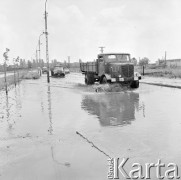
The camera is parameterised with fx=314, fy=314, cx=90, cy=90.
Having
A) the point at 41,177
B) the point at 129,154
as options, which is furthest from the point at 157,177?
the point at 41,177

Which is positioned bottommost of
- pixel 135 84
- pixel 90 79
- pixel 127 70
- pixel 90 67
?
pixel 135 84

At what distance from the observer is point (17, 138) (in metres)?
7.83

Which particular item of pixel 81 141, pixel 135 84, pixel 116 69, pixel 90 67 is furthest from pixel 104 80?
pixel 81 141

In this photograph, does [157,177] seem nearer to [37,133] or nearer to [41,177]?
[41,177]

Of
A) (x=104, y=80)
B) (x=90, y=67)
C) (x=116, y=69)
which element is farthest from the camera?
(x=90, y=67)

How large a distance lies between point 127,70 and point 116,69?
2.73 ft

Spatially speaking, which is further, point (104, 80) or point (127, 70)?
point (104, 80)

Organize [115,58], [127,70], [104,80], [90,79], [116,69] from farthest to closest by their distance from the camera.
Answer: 1. [90,79]
2. [115,58]
3. [104,80]
4. [127,70]
5. [116,69]

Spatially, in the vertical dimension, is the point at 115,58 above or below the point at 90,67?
above

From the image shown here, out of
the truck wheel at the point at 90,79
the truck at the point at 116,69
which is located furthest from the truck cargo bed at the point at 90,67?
the truck wheel at the point at 90,79

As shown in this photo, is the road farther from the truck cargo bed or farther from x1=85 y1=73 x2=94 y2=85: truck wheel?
x1=85 y1=73 x2=94 y2=85: truck wheel

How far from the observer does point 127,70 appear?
22.9m

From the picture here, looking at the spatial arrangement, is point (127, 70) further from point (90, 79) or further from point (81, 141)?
point (81, 141)

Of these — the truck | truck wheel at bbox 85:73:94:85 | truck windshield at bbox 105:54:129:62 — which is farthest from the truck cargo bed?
truck windshield at bbox 105:54:129:62
